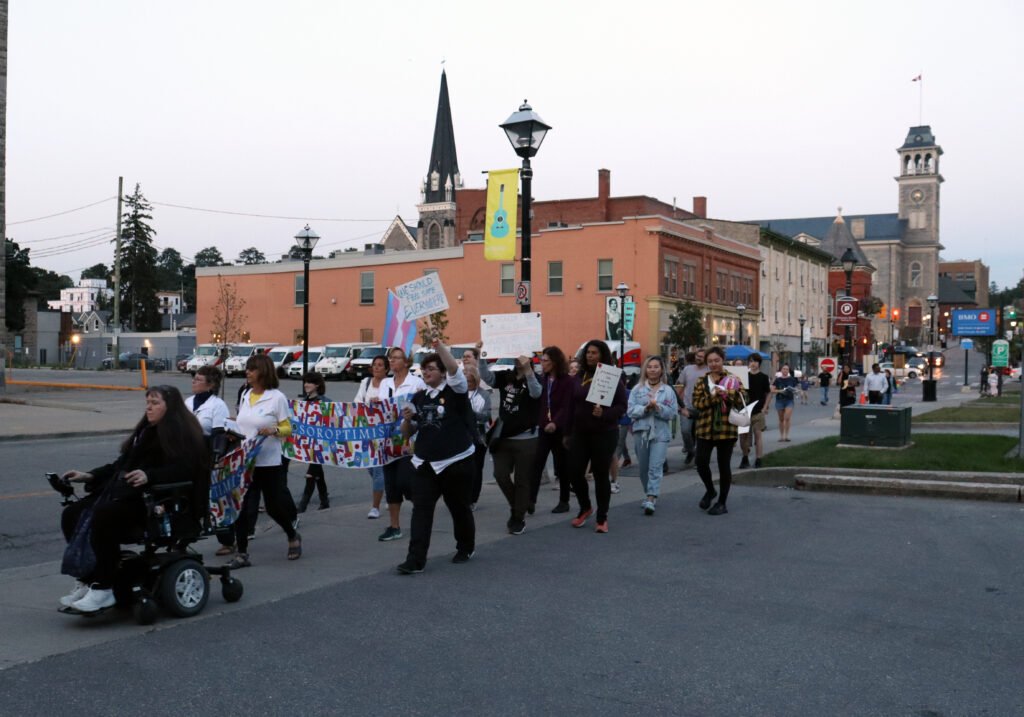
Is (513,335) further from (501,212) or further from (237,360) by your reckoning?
(237,360)

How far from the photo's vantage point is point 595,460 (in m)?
9.85

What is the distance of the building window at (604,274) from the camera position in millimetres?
52656

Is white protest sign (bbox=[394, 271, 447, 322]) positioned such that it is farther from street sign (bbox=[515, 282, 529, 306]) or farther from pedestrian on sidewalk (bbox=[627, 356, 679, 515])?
street sign (bbox=[515, 282, 529, 306])

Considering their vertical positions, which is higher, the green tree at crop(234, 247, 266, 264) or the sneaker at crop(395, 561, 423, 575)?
the green tree at crop(234, 247, 266, 264)

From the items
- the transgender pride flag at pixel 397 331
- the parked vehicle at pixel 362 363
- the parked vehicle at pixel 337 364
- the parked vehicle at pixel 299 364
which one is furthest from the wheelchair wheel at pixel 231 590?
the parked vehicle at pixel 337 364

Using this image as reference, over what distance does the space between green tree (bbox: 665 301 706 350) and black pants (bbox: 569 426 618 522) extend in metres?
41.1

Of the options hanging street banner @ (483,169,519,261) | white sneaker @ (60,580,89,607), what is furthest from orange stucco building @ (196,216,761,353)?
white sneaker @ (60,580,89,607)

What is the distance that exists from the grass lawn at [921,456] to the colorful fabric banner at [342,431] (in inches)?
281

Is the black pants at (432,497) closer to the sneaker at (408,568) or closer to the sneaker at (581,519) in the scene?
the sneaker at (408,568)

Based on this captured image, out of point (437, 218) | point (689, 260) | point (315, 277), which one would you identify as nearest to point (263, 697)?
point (689, 260)

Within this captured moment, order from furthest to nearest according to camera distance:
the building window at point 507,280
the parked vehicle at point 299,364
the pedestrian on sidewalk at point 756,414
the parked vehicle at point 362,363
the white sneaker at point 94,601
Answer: the building window at point 507,280
the parked vehicle at point 299,364
the parked vehicle at point 362,363
the pedestrian on sidewalk at point 756,414
the white sneaker at point 94,601

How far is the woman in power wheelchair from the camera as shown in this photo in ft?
19.4

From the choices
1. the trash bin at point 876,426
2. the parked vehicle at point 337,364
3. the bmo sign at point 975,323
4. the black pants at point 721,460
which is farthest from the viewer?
the parked vehicle at point 337,364

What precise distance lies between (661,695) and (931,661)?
1.80m
